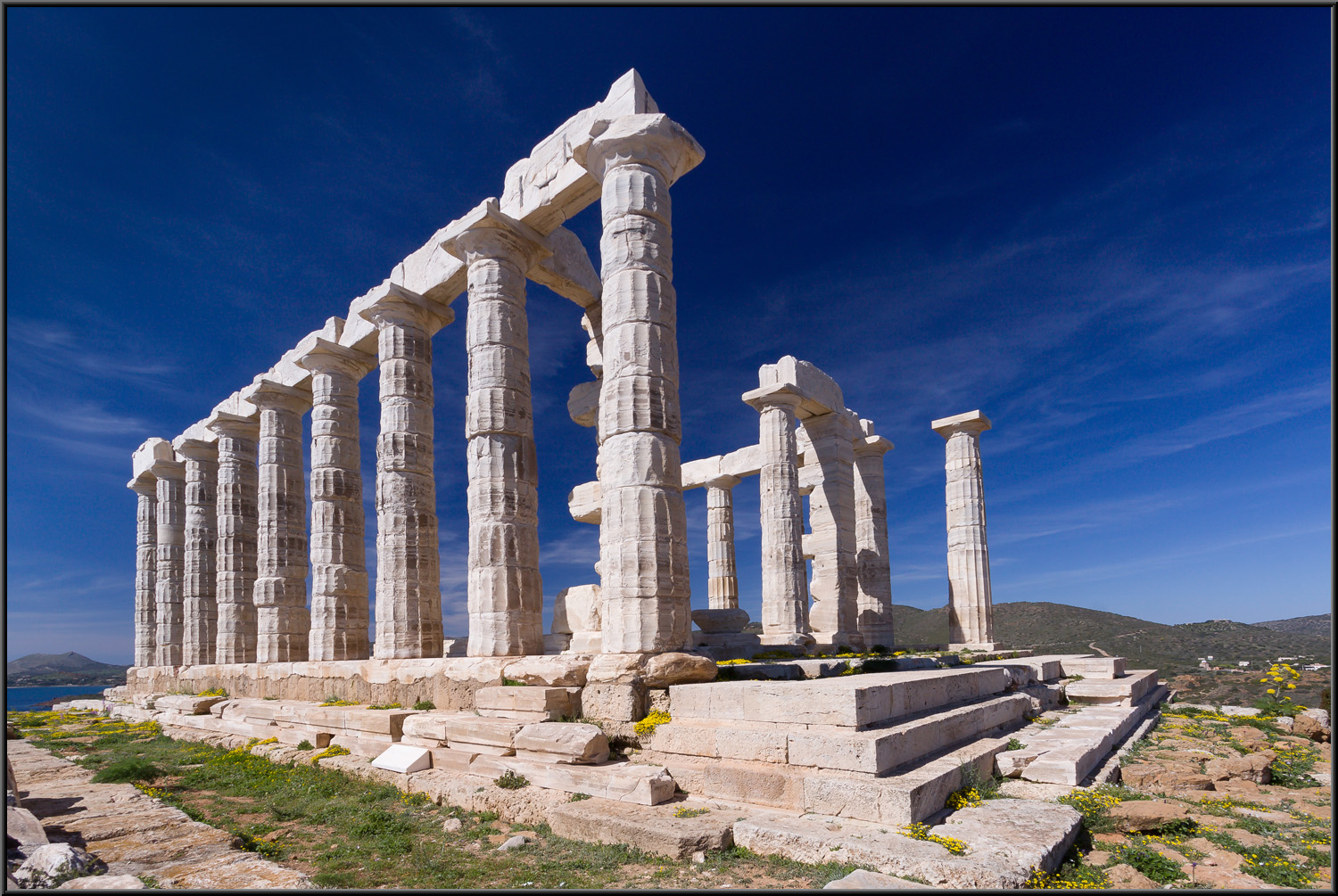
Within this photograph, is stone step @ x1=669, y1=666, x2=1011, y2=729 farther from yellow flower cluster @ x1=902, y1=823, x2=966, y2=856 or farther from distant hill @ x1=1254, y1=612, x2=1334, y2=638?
distant hill @ x1=1254, y1=612, x2=1334, y2=638

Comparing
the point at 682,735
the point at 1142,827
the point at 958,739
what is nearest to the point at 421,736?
the point at 682,735

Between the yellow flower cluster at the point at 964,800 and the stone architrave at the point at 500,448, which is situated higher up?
the stone architrave at the point at 500,448

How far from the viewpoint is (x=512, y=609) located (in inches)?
578

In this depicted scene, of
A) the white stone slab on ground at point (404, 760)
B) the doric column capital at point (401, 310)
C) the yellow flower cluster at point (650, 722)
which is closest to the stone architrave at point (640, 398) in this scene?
the yellow flower cluster at point (650, 722)

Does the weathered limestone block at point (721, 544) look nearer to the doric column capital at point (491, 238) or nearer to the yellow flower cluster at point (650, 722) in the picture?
the doric column capital at point (491, 238)

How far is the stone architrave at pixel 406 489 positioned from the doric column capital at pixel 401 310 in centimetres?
2

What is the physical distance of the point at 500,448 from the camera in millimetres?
15242

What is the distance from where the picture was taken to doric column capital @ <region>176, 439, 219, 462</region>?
27.5m

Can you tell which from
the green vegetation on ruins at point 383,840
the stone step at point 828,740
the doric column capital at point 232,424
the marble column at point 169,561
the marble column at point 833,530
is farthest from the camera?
the marble column at point 169,561

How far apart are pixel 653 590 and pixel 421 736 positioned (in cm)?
472

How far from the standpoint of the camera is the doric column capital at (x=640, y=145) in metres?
12.4

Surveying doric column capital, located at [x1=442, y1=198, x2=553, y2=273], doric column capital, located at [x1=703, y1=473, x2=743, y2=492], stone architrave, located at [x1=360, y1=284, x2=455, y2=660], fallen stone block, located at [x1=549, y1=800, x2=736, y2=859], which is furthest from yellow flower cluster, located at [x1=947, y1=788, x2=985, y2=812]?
doric column capital, located at [x1=703, y1=473, x2=743, y2=492]

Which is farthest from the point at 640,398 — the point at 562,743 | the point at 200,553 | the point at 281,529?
the point at 200,553

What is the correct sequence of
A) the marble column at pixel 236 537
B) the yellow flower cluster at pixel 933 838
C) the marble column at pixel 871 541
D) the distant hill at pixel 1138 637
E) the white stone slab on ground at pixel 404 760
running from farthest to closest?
the distant hill at pixel 1138 637
the marble column at pixel 871 541
the marble column at pixel 236 537
the white stone slab on ground at pixel 404 760
the yellow flower cluster at pixel 933 838
